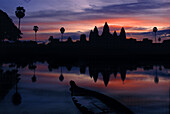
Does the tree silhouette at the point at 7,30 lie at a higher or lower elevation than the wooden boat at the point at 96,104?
higher

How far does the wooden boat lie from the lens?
12573mm

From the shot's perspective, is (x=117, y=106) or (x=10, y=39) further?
(x=10, y=39)

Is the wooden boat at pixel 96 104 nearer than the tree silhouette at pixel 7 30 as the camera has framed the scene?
Yes

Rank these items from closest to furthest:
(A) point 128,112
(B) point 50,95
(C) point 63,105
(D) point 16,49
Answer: (A) point 128,112
(C) point 63,105
(B) point 50,95
(D) point 16,49

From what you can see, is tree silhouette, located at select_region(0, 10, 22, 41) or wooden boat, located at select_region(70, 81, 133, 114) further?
tree silhouette, located at select_region(0, 10, 22, 41)

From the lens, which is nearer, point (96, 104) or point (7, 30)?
point (96, 104)

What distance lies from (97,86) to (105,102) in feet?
32.2

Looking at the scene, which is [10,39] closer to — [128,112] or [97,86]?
[97,86]

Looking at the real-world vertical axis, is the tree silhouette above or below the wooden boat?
above

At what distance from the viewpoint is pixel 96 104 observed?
14094mm

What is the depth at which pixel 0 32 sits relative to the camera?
8788 centimetres

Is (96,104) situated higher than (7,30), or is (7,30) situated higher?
(7,30)

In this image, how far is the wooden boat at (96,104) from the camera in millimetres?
12573

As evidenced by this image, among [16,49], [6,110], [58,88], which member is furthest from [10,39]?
[6,110]
